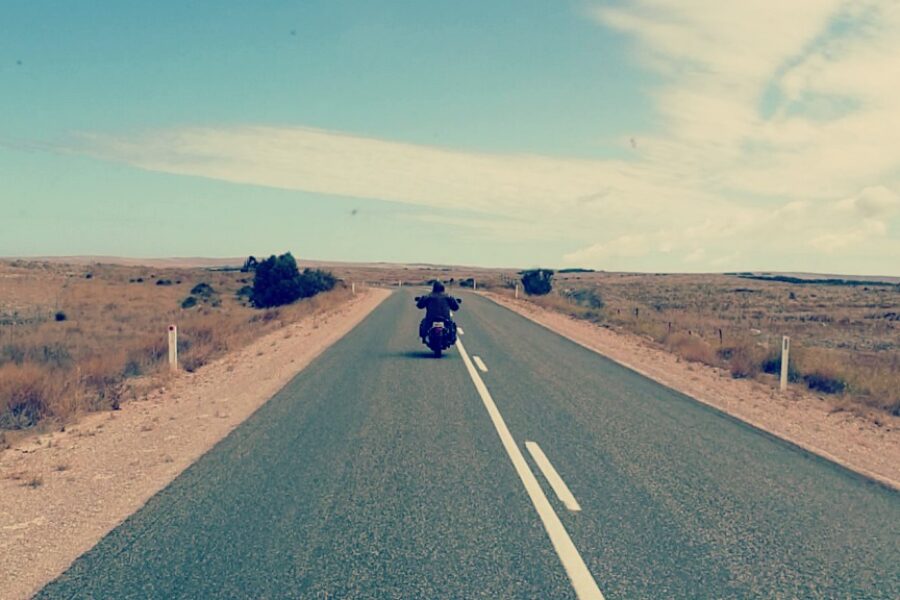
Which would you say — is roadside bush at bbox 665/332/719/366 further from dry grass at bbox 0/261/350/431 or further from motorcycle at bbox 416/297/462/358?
dry grass at bbox 0/261/350/431

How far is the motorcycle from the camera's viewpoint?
1678 cm

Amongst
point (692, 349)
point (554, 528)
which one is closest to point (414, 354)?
point (692, 349)

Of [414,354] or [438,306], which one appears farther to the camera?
[414,354]

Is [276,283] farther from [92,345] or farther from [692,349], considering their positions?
[692,349]

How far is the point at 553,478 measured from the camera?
6.95 meters

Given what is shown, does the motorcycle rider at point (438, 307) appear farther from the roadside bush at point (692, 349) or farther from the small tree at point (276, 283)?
the small tree at point (276, 283)

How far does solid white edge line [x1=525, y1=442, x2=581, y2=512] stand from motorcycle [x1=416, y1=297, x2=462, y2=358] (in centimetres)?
845

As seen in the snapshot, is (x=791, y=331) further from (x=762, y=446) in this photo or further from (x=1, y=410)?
(x=1, y=410)

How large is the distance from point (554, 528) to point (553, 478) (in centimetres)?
145

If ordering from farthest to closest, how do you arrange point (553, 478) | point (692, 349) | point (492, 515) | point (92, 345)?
point (92, 345) → point (692, 349) → point (553, 478) → point (492, 515)

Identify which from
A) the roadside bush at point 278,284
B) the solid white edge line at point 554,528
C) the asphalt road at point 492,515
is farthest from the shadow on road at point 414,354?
the roadside bush at point 278,284

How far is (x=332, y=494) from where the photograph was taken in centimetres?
636

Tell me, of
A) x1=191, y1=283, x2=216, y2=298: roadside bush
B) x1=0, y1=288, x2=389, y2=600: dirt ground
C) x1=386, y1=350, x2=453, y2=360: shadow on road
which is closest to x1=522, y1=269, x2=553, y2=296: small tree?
x1=191, y1=283, x2=216, y2=298: roadside bush

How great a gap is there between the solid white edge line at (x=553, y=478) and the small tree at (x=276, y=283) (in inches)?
1751
